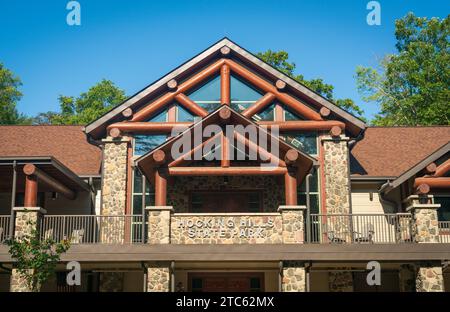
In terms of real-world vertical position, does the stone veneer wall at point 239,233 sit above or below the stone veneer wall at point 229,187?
below

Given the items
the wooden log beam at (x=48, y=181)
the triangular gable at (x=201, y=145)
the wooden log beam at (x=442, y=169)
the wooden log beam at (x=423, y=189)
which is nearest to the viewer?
the triangular gable at (x=201, y=145)

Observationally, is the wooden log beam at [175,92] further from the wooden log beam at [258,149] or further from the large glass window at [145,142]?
the wooden log beam at [258,149]

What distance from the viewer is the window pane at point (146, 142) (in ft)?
72.7

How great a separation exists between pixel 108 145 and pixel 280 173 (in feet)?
22.7

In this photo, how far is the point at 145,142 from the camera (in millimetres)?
22234

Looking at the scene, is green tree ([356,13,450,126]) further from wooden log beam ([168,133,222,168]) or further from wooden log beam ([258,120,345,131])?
wooden log beam ([168,133,222,168])

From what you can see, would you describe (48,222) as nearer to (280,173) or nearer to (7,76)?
(280,173)

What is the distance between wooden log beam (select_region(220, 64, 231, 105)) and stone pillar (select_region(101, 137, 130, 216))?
3.83m

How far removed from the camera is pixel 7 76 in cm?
5422

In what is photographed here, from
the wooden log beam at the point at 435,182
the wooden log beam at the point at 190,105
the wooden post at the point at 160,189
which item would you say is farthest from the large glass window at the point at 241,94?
the wooden log beam at the point at 435,182

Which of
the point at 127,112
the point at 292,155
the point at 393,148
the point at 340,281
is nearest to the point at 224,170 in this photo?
the point at 292,155

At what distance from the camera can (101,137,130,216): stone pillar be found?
70.0ft

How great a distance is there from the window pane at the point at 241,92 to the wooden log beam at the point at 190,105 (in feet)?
4.27
